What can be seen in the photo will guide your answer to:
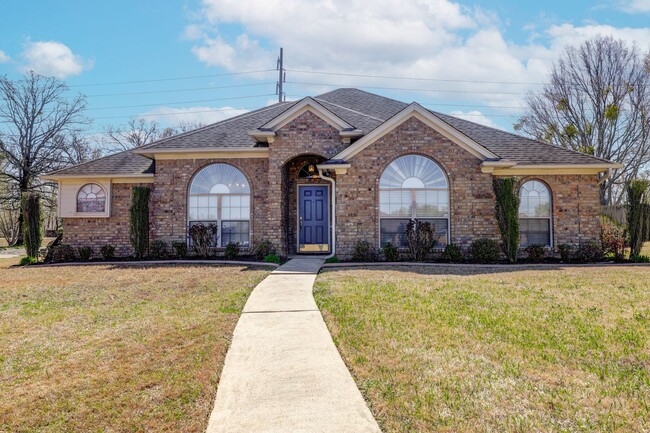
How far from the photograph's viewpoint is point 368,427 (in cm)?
282

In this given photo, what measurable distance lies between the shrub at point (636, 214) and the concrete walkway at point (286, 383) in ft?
39.4

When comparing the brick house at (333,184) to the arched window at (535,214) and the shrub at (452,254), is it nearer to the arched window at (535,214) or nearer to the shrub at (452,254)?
the arched window at (535,214)

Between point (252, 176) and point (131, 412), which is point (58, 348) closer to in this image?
point (131, 412)

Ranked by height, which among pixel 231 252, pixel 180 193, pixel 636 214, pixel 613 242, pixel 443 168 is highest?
pixel 443 168

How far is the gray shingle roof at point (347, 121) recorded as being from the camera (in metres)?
13.9

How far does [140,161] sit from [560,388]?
15347mm

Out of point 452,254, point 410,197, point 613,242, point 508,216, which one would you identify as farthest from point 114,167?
point 613,242

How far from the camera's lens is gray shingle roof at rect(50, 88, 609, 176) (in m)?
13.9

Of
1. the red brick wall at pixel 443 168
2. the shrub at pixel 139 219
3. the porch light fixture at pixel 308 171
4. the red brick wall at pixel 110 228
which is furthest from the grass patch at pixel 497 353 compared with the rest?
the red brick wall at pixel 110 228

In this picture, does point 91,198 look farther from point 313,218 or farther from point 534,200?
point 534,200

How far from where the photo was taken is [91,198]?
48.2ft

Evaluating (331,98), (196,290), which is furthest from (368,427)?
(331,98)

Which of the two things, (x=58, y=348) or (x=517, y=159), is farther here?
(x=517, y=159)

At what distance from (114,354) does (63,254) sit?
1168cm
